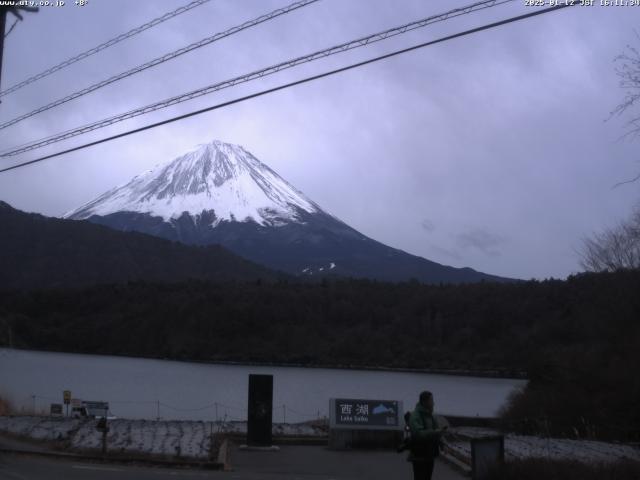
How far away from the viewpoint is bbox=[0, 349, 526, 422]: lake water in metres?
47.2

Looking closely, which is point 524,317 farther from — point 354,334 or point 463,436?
point 463,436

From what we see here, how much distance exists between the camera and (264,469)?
701 inches

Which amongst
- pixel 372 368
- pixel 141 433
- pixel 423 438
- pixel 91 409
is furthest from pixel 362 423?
pixel 372 368

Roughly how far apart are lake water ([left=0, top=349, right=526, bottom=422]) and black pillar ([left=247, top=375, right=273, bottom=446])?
18155 millimetres

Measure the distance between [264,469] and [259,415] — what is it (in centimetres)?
256

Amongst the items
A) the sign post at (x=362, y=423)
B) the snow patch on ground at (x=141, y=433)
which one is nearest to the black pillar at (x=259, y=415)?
the snow patch on ground at (x=141, y=433)

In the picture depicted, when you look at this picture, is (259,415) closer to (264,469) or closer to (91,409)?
(264,469)

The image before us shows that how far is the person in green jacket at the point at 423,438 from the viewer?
10211 mm

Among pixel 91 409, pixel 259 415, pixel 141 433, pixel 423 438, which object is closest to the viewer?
pixel 423 438

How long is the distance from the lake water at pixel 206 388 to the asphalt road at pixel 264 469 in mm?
19052

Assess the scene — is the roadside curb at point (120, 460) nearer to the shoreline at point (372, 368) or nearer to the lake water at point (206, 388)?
the lake water at point (206, 388)

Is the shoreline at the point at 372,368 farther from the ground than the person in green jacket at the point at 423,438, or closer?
farther from the ground

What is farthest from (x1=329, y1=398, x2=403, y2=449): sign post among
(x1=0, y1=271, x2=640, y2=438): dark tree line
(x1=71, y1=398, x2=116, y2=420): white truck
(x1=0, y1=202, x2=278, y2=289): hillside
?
(x1=0, y1=202, x2=278, y2=289): hillside

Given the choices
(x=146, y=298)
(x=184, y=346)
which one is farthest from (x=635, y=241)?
(x=146, y=298)
